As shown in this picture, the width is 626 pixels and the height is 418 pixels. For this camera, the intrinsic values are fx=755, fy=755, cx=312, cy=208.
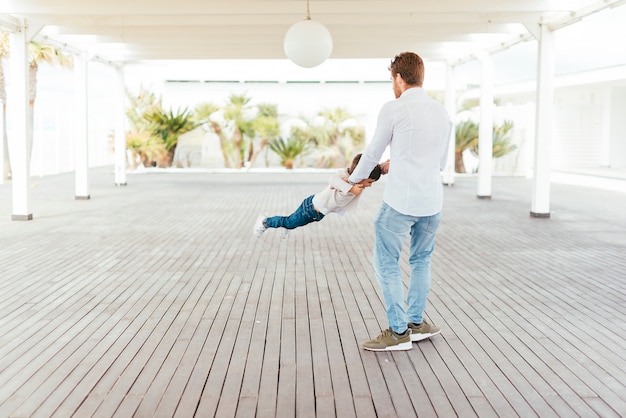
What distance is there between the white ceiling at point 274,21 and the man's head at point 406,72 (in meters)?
6.41

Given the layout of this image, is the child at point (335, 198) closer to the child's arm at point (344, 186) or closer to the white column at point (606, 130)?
the child's arm at point (344, 186)

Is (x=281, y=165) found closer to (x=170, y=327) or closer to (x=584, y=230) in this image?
(x=584, y=230)

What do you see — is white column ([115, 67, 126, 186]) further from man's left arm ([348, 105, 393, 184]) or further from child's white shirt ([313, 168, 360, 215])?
man's left arm ([348, 105, 393, 184])

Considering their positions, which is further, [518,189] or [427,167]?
[518,189]

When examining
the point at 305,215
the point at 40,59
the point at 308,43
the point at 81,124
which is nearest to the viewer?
the point at 305,215

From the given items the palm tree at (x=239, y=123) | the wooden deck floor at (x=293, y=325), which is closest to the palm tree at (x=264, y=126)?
the palm tree at (x=239, y=123)

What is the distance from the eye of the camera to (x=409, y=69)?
3.90 m

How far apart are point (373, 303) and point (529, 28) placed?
23.5ft

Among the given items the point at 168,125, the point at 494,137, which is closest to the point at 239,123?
the point at 168,125

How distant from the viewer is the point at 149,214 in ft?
37.4

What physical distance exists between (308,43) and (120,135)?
1129 centimetres

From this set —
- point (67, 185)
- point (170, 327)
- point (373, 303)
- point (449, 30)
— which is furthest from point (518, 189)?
point (170, 327)

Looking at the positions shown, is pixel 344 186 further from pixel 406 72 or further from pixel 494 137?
pixel 494 137

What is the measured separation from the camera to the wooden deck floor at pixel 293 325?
3.34 m
